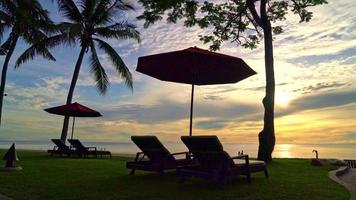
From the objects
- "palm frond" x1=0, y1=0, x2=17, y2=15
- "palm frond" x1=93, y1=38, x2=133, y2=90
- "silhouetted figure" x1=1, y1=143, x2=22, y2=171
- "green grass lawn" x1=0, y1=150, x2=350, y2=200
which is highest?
"palm frond" x1=0, y1=0, x2=17, y2=15

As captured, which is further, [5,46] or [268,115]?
[5,46]

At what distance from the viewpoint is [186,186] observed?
24.4 feet

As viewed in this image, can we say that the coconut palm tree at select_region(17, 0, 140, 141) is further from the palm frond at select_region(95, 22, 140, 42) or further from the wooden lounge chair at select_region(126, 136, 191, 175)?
the wooden lounge chair at select_region(126, 136, 191, 175)

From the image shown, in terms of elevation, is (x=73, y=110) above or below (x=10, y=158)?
above

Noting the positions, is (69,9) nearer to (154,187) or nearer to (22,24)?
(22,24)

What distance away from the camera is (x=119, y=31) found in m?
24.1

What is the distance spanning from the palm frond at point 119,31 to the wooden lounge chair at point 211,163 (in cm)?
1771

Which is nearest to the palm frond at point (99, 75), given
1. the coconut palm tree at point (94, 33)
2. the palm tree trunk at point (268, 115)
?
the coconut palm tree at point (94, 33)

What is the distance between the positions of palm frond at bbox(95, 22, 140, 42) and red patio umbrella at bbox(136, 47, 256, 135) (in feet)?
46.1

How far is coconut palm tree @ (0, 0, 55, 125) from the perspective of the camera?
66.9 feet

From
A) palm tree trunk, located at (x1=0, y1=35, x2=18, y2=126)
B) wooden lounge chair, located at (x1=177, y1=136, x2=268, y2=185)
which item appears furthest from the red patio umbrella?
palm tree trunk, located at (x1=0, y1=35, x2=18, y2=126)

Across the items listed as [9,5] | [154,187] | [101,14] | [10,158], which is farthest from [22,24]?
[154,187]

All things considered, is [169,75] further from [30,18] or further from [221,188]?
[30,18]

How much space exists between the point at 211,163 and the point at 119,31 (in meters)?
18.2
